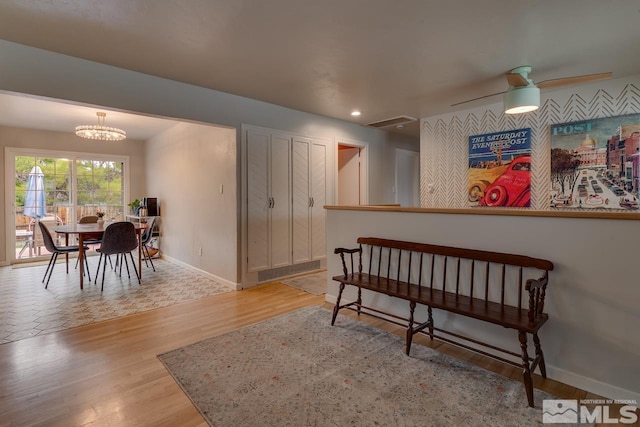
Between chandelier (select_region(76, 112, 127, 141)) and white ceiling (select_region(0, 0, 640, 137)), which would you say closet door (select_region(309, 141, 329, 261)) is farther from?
chandelier (select_region(76, 112, 127, 141))

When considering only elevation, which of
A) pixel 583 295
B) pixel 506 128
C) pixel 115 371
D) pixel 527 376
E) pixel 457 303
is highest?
pixel 506 128

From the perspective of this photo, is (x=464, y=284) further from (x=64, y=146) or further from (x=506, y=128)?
(x=64, y=146)

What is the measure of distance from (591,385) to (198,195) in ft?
15.5

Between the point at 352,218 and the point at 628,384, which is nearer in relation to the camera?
the point at 628,384

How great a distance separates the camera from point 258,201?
4.18m

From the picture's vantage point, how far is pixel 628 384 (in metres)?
1.83

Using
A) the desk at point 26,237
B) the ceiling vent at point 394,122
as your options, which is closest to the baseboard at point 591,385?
the ceiling vent at point 394,122

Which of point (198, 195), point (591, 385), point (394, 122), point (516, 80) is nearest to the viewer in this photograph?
point (591, 385)

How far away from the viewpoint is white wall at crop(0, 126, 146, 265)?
17.9 ft

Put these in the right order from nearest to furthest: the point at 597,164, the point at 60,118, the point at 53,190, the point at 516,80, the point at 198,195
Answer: the point at 516,80 < the point at 597,164 < the point at 198,195 < the point at 60,118 < the point at 53,190

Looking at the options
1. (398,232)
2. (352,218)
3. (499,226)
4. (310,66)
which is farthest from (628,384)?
(310,66)

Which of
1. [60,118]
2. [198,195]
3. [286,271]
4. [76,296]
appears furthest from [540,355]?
[60,118]

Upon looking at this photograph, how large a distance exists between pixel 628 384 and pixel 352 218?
7.39 feet

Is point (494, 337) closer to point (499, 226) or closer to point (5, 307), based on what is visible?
point (499, 226)
